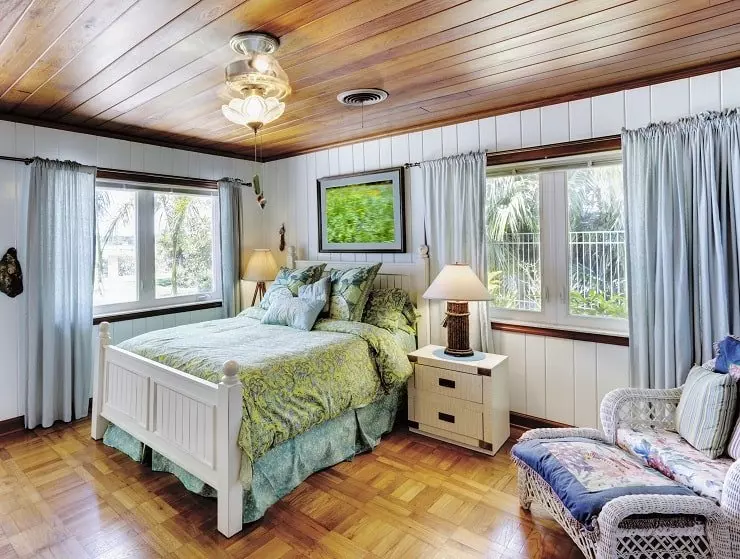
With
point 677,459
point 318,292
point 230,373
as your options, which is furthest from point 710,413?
point 318,292

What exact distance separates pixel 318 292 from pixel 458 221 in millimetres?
1197

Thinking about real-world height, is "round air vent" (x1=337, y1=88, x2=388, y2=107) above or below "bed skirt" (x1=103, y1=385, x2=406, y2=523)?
above

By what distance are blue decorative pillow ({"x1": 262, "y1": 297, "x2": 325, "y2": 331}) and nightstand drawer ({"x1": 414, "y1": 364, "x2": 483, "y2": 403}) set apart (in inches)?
33.6

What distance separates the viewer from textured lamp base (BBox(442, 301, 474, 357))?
313cm

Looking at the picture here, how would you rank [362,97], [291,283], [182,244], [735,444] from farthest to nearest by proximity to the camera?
1. [182,244]
2. [291,283]
3. [362,97]
4. [735,444]

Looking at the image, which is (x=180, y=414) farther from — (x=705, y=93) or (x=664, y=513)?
(x=705, y=93)

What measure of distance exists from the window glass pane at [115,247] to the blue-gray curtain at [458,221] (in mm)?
2596

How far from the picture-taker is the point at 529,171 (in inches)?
126

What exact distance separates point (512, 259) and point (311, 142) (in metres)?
2.15

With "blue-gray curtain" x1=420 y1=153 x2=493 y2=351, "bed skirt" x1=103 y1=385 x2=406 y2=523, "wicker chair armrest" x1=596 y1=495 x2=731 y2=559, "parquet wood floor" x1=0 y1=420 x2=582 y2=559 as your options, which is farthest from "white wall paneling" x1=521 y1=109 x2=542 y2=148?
"wicker chair armrest" x1=596 y1=495 x2=731 y2=559

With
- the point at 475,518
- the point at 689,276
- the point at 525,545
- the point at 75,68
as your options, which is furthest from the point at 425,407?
the point at 75,68

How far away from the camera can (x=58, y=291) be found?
11.1 feet

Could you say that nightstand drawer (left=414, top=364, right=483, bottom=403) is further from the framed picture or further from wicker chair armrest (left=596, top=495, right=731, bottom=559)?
wicker chair armrest (left=596, top=495, right=731, bottom=559)

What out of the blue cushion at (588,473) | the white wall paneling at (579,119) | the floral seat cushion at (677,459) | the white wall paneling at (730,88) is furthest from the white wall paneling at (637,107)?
the blue cushion at (588,473)
